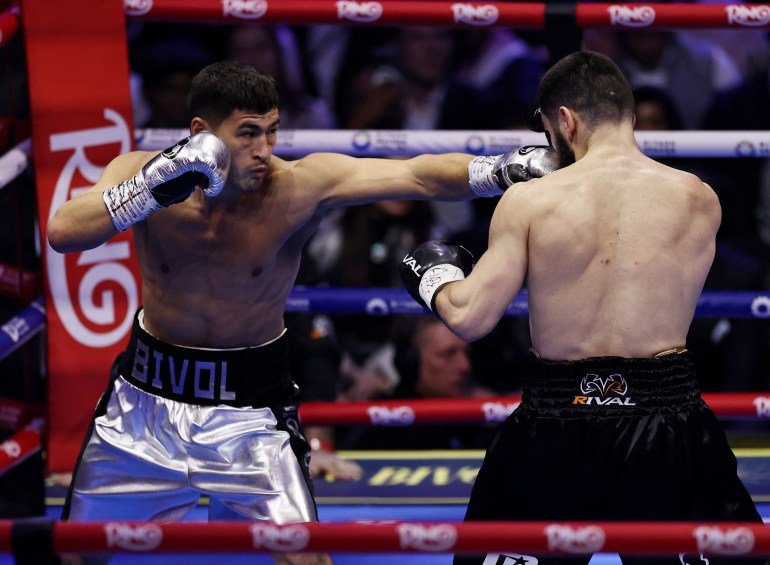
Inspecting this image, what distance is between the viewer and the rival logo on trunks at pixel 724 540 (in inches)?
74.9

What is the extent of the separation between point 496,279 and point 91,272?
1.53m

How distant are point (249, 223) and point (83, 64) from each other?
0.84 m

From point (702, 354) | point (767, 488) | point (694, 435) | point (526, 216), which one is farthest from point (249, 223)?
point (702, 354)

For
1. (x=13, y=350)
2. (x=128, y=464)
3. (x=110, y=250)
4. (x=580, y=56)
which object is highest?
(x=580, y=56)

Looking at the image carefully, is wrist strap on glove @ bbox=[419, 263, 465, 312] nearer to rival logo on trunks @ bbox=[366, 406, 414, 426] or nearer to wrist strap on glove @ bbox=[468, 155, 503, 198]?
wrist strap on glove @ bbox=[468, 155, 503, 198]

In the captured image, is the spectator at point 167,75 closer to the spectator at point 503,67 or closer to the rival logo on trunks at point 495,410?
the spectator at point 503,67

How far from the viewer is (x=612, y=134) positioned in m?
2.54

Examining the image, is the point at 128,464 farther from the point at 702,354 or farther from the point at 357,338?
the point at 702,354

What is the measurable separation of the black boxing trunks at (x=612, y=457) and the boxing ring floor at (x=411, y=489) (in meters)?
1.12

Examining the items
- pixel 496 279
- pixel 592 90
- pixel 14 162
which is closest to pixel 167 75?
pixel 14 162

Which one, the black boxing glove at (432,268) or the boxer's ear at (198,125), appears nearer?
the black boxing glove at (432,268)

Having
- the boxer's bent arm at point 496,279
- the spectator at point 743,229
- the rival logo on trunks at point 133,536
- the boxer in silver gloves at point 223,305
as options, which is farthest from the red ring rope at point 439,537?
the spectator at point 743,229

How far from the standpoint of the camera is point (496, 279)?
240cm

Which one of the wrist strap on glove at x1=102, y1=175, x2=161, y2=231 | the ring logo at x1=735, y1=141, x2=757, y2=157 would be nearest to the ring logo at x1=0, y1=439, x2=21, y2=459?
the wrist strap on glove at x1=102, y1=175, x2=161, y2=231
